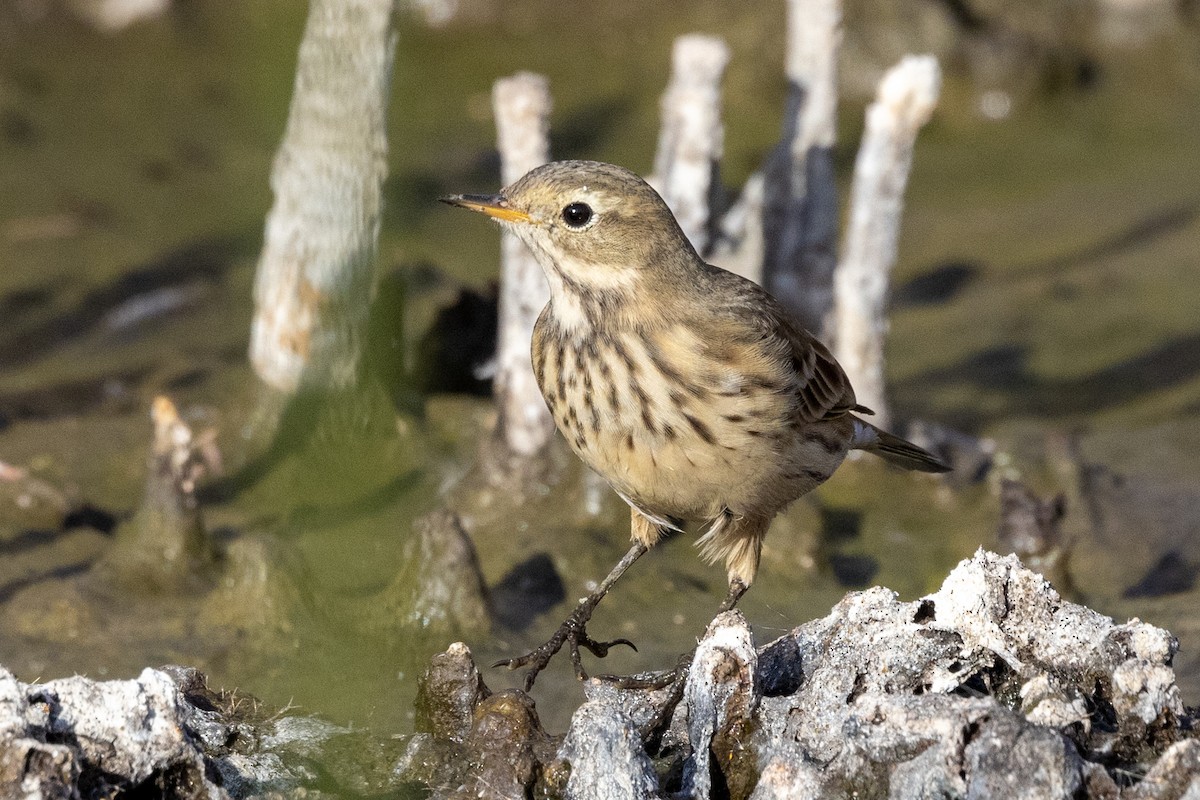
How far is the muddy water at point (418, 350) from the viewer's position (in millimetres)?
5551

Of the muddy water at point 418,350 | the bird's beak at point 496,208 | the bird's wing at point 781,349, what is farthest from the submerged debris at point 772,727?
the bird's beak at point 496,208

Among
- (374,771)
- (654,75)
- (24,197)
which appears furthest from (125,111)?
(374,771)

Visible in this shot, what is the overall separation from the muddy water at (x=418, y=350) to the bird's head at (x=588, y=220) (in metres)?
0.41

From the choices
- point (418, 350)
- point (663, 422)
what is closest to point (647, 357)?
point (663, 422)

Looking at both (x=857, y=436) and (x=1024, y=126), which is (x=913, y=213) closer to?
(x=1024, y=126)

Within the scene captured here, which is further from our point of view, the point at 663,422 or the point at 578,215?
the point at 578,215

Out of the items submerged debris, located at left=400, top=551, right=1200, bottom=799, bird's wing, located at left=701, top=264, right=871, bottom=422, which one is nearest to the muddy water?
submerged debris, located at left=400, top=551, right=1200, bottom=799

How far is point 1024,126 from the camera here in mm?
11492

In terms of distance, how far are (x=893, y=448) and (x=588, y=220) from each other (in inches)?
76.7

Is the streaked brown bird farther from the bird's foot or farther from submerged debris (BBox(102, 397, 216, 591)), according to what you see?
submerged debris (BBox(102, 397, 216, 591))

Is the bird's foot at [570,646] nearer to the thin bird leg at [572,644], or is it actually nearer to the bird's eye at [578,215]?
the thin bird leg at [572,644]

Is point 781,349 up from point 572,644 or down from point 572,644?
up

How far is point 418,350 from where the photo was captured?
7.81 meters

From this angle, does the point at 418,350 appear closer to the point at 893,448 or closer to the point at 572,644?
the point at 893,448
